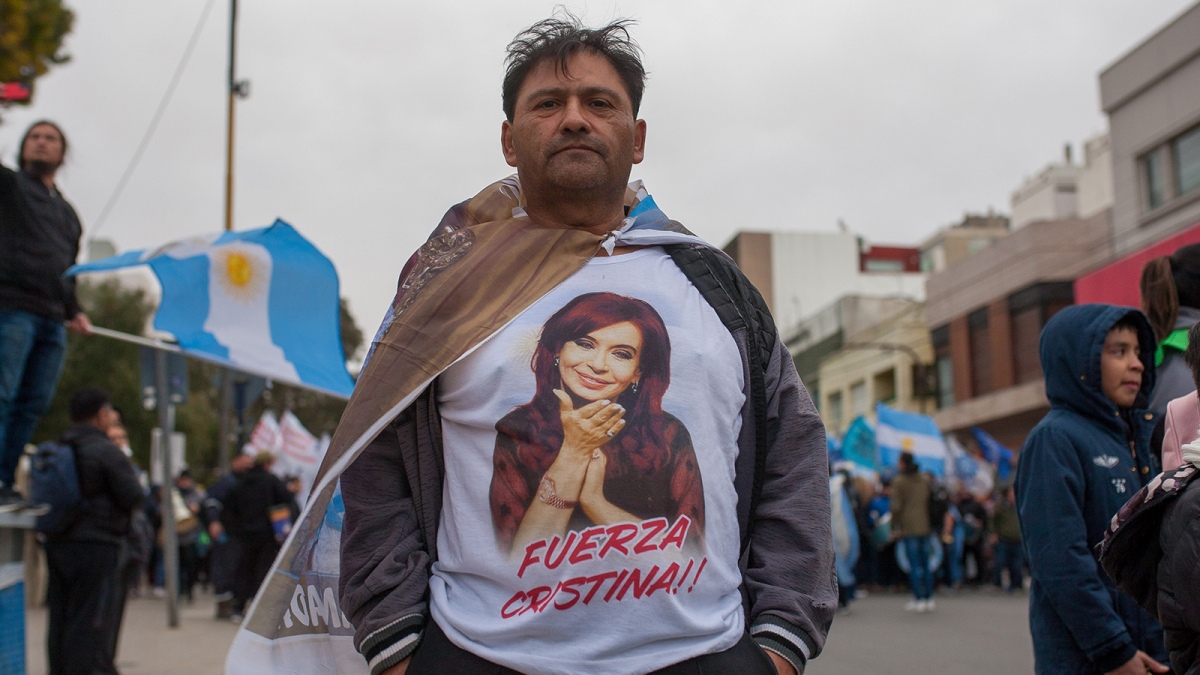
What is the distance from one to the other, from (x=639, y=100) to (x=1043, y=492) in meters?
1.95

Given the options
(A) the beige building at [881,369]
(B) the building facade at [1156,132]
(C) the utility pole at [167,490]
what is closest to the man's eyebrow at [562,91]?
(C) the utility pole at [167,490]

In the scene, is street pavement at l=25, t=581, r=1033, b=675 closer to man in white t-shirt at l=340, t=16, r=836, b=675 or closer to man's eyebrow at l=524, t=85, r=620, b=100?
man in white t-shirt at l=340, t=16, r=836, b=675

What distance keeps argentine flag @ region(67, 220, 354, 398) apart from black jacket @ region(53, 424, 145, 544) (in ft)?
2.92

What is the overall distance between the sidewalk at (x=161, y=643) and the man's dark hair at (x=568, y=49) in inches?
252

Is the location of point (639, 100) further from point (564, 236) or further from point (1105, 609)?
point (1105, 609)

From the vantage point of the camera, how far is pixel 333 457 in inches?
95.7

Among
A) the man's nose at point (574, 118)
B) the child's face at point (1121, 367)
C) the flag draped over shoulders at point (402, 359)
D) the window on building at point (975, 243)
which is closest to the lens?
the flag draped over shoulders at point (402, 359)

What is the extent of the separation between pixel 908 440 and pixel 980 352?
662 inches

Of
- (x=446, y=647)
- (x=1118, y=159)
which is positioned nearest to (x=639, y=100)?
(x=446, y=647)

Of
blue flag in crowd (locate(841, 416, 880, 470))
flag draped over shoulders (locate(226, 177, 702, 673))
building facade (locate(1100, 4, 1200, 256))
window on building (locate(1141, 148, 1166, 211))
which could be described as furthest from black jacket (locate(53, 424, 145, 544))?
window on building (locate(1141, 148, 1166, 211))

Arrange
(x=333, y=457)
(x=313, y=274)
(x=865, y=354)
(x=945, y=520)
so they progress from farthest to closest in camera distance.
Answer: (x=865, y=354)
(x=945, y=520)
(x=313, y=274)
(x=333, y=457)

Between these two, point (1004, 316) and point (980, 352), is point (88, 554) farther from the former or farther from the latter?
point (980, 352)

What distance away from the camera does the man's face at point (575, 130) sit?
8.37ft

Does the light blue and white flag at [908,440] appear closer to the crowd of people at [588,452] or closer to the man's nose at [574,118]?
the crowd of people at [588,452]
